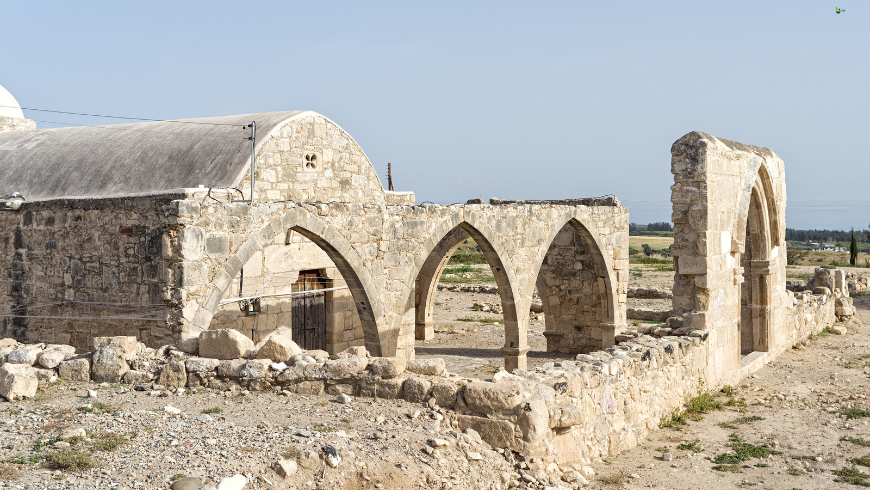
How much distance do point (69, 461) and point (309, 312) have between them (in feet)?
23.6

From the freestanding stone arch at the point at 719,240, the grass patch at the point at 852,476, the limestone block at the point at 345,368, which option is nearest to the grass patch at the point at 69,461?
the limestone block at the point at 345,368

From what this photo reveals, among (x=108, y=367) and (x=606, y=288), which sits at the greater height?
(x=606, y=288)

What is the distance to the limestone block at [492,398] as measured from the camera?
5312mm

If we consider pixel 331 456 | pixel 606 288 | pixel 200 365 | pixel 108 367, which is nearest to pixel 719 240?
pixel 606 288

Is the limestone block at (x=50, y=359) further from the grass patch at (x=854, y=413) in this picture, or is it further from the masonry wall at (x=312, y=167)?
the grass patch at (x=854, y=413)

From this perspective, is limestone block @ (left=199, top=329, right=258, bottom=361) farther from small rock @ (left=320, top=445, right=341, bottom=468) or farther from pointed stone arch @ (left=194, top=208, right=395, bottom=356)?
small rock @ (left=320, top=445, right=341, bottom=468)

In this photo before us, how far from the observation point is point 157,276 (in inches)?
346

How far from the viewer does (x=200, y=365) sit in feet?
19.9

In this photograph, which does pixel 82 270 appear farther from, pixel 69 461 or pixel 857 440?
pixel 857 440

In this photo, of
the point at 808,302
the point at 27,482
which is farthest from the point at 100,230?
the point at 808,302

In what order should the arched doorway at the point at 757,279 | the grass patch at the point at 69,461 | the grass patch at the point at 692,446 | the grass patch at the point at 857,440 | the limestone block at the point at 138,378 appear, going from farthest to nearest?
the arched doorway at the point at 757,279 → the grass patch at the point at 857,440 → the grass patch at the point at 692,446 → the limestone block at the point at 138,378 → the grass patch at the point at 69,461

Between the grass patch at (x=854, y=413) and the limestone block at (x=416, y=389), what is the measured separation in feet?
16.7

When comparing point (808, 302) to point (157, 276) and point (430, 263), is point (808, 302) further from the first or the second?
point (157, 276)

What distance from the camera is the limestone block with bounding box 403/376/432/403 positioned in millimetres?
5590
